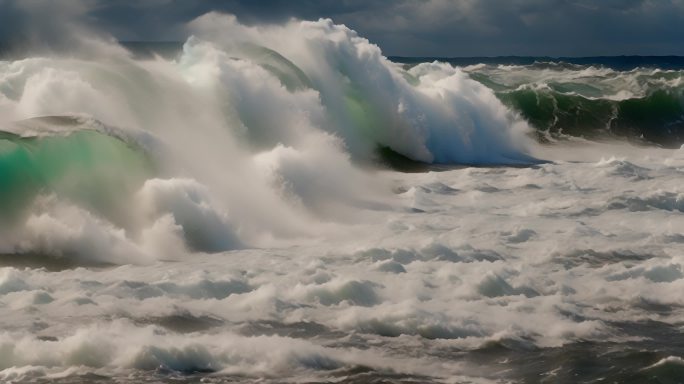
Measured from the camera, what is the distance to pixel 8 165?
15305 millimetres

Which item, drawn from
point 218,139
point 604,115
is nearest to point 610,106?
point 604,115

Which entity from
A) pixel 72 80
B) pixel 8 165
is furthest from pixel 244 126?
pixel 8 165

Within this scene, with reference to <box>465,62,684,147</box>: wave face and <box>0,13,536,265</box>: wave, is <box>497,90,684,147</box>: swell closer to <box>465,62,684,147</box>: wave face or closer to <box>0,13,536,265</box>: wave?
<box>465,62,684,147</box>: wave face

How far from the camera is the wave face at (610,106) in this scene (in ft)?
121

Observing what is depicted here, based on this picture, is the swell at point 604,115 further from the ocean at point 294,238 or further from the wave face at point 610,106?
the ocean at point 294,238

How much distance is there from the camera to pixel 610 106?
40.0m

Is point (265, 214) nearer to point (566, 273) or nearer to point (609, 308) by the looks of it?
point (566, 273)

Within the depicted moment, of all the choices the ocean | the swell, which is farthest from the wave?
the swell

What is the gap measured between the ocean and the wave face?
8.03m

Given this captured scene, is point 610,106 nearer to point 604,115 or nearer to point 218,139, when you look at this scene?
point 604,115

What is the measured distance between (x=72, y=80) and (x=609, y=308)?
1180 cm

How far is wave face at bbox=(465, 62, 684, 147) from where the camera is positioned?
36812mm

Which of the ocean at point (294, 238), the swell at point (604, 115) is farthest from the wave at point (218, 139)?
the swell at point (604, 115)

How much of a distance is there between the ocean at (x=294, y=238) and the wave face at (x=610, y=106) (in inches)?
316
